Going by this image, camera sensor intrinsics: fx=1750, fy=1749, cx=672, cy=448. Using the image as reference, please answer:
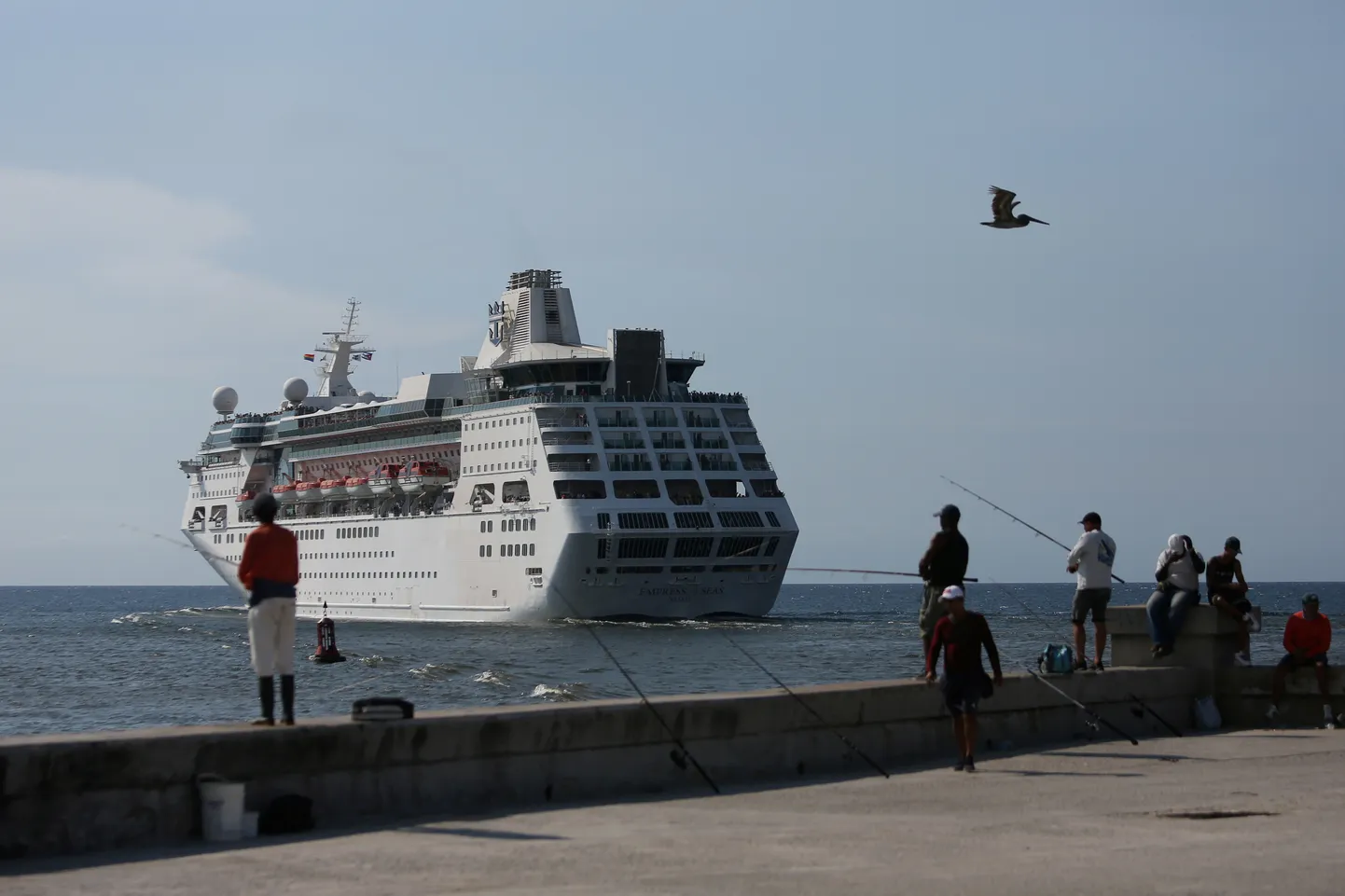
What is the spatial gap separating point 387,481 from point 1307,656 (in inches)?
2329

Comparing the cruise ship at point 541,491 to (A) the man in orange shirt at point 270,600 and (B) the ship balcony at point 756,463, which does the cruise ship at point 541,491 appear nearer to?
(B) the ship balcony at point 756,463

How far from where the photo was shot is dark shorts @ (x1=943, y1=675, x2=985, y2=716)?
995 cm

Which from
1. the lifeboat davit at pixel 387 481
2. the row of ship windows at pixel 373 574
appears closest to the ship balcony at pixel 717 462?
the row of ship windows at pixel 373 574

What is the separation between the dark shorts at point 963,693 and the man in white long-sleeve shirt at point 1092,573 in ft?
8.84

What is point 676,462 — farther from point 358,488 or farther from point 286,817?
point 286,817

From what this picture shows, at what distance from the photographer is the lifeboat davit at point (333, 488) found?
239ft

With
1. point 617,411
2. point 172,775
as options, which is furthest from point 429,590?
point 172,775

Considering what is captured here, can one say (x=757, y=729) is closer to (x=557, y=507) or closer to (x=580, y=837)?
(x=580, y=837)

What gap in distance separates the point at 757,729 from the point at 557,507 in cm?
4584

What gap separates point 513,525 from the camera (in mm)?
58469

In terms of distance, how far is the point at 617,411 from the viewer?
198 feet

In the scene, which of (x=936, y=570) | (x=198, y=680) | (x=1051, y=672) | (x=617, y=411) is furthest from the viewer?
(x=617, y=411)

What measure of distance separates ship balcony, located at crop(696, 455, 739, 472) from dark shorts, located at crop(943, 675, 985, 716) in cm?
4918

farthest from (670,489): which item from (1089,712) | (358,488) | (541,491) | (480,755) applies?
(480,755)
